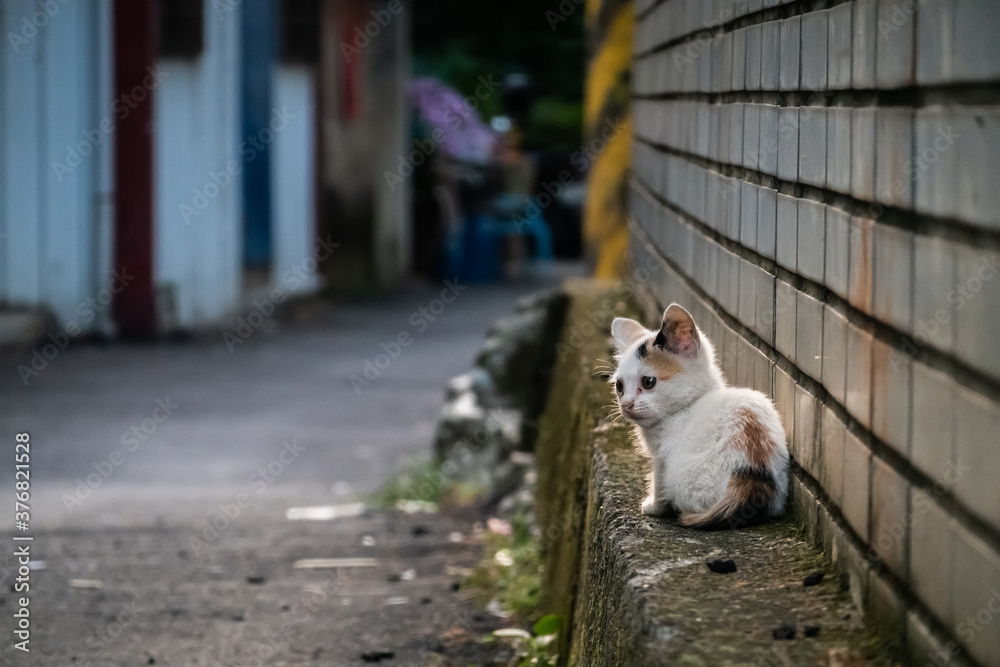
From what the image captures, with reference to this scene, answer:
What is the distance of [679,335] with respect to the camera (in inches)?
115

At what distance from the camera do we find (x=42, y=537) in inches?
232

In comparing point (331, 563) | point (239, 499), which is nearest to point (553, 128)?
point (239, 499)

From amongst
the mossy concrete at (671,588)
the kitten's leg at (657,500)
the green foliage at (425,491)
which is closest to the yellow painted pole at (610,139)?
the green foliage at (425,491)

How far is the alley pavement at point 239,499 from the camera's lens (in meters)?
4.33

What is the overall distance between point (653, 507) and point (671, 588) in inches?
21.2

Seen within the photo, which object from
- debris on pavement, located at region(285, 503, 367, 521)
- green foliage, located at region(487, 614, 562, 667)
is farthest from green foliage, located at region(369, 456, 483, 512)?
green foliage, located at region(487, 614, 562, 667)

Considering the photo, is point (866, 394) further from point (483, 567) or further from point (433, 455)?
point (433, 455)

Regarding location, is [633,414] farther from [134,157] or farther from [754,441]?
[134,157]

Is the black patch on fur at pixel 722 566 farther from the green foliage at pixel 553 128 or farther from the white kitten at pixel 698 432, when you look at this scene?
the green foliage at pixel 553 128

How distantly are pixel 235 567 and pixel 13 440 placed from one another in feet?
11.2

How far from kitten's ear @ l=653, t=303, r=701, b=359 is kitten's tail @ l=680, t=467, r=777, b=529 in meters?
0.37

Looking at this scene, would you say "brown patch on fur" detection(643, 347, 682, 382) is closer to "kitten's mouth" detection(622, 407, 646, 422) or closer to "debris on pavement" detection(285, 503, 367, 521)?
"kitten's mouth" detection(622, 407, 646, 422)

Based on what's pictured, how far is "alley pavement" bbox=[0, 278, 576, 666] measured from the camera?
14.2ft

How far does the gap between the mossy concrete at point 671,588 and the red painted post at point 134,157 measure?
829 cm
